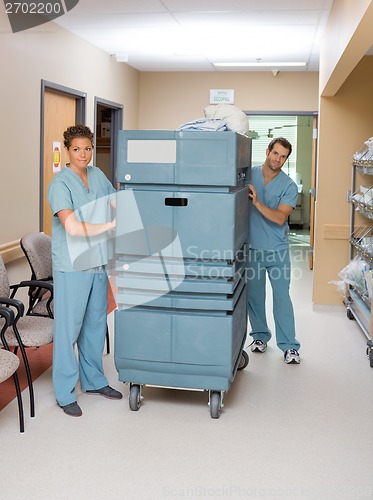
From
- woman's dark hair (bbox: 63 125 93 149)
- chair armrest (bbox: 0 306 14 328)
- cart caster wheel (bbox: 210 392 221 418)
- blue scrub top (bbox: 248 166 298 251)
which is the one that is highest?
woman's dark hair (bbox: 63 125 93 149)

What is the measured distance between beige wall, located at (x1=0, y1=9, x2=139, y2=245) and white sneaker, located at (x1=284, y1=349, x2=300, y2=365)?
86.8 inches

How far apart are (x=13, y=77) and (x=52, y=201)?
2.10 meters

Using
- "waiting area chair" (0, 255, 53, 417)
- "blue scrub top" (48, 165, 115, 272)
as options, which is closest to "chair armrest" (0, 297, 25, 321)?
"waiting area chair" (0, 255, 53, 417)

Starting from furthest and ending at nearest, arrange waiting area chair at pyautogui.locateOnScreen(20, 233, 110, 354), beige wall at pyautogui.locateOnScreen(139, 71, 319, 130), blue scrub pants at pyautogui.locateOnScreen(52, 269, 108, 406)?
1. beige wall at pyautogui.locateOnScreen(139, 71, 319, 130)
2. waiting area chair at pyautogui.locateOnScreen(20, 233, 110, 354)
3. blue scrub pants at pyautogui.locateOnScreen(52, 269, 108, 406)

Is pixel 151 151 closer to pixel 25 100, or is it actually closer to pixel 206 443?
pixel 206 443

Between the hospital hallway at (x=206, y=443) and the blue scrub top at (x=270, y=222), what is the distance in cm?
81

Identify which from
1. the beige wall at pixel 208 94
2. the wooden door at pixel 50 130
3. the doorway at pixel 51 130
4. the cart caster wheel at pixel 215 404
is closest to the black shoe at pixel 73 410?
the cart caster wheel at pixel 215 404

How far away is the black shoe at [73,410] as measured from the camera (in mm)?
3455

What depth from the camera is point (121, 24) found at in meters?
6.03

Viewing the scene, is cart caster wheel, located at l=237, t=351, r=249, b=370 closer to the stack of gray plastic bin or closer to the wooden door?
the stack of gray plastic bin

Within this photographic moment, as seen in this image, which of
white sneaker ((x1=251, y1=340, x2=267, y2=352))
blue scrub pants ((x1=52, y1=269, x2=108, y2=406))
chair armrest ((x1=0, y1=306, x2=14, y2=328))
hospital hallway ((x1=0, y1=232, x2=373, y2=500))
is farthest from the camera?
white sneaker ((x1=251, y1=340, x2=267, y2=352))

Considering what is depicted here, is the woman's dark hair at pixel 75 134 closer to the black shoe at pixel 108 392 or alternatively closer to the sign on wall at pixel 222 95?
the black shoe at pixel 108 392

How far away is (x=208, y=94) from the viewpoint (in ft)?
29.7

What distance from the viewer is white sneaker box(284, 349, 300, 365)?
450 cm
